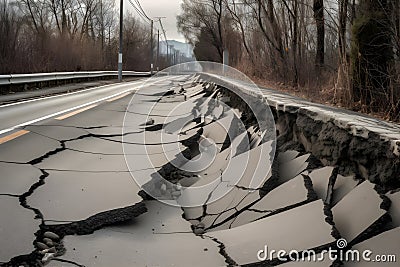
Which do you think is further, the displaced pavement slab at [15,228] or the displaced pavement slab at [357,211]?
the displaced pavement slab at [15,228]

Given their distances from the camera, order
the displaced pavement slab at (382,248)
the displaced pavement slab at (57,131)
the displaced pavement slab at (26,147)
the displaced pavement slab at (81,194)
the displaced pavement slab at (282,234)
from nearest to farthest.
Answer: the displaced pavement slab at (382,248), the displaced pavement slab at (282,234), the displaced pavement slab at (81,194), the displaced pavement slab at (26,147), the displaced pavement slab at (57,131)

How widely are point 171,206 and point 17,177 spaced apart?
147cm

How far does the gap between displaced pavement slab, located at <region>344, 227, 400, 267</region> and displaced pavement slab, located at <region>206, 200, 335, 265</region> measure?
0.20m

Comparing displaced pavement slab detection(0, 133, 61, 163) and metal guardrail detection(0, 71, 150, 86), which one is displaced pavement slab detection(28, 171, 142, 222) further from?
metal guardrail detection(0, 71, 150, 86)

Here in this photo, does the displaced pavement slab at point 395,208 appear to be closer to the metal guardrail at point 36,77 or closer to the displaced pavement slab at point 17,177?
the displaced pavement slab at point 17,177

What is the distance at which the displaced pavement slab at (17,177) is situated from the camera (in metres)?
4.03

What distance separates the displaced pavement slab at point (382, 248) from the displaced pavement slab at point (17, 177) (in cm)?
276

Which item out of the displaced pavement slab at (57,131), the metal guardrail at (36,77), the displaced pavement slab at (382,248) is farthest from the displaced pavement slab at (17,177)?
the metal guardrail at (36,77)

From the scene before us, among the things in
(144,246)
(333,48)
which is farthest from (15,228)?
(333,48)

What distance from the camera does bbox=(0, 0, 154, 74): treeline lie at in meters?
19.5

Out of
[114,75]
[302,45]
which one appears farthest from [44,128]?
[114,75]

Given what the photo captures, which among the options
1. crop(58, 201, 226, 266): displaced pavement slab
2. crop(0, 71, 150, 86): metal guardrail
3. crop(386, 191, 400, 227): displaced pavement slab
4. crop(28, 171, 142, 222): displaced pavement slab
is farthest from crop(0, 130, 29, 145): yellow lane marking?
crop(0, 71, 150, 86): metal guardrail

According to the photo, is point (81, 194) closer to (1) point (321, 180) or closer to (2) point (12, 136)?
(1) point (321, 180)

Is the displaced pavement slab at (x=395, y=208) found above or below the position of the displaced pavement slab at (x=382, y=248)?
above
